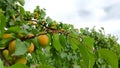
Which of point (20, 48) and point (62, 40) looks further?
point (62, 40)

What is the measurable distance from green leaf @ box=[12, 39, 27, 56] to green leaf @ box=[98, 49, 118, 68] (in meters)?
0.24

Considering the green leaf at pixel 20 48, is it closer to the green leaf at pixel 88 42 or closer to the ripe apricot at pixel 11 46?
the ripe apricot at pixel 11 46

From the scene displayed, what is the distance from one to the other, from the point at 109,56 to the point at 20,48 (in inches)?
10.6

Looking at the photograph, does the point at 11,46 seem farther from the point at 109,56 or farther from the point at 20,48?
the point at 109,56

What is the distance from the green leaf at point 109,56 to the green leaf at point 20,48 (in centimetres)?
24

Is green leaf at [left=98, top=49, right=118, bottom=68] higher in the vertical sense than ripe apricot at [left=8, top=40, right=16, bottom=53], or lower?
lower

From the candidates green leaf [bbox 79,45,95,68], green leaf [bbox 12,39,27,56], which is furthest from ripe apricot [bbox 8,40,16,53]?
green leaf [bbox 79,45,95,68]

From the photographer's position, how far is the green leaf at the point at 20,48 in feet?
2.80

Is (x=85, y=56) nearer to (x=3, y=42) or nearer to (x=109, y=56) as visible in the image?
(x=109, y=56)

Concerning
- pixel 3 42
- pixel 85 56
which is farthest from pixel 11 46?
pixel 85 56

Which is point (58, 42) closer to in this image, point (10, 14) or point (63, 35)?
point (63, 35)

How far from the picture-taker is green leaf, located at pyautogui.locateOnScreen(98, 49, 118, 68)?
949 mm

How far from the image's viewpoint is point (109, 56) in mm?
962

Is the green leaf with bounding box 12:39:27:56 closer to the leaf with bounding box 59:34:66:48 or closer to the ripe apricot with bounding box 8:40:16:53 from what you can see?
the ripe apricot with bounding box 8:40:16:53
